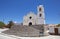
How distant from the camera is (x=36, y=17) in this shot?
56344 millimetres

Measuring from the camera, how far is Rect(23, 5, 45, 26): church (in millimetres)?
54938

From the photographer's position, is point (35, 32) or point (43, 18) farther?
point (43, 18)

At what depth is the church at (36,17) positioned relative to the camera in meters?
54.9

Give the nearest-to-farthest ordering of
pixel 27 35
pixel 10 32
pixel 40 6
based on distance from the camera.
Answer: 1. pixel 27 35
2. pixel 10 32
3. pixel 40 6

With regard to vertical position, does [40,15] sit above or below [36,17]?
above

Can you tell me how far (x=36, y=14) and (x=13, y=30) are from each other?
97.7ft

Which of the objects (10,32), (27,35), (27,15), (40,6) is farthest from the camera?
(27,15)

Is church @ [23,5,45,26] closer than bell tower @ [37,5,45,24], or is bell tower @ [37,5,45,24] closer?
bell tower @ [37,5,45,24]

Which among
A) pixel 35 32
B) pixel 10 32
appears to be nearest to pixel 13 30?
pixel 10 32

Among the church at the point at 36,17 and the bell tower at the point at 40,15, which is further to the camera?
the church at the point at 36,17

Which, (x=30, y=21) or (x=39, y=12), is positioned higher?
(x=39, y=12)

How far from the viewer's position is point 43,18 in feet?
182

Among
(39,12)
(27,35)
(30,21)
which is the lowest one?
(27,35)

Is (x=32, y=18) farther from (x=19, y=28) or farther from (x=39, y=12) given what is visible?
(x=19, y=28)
